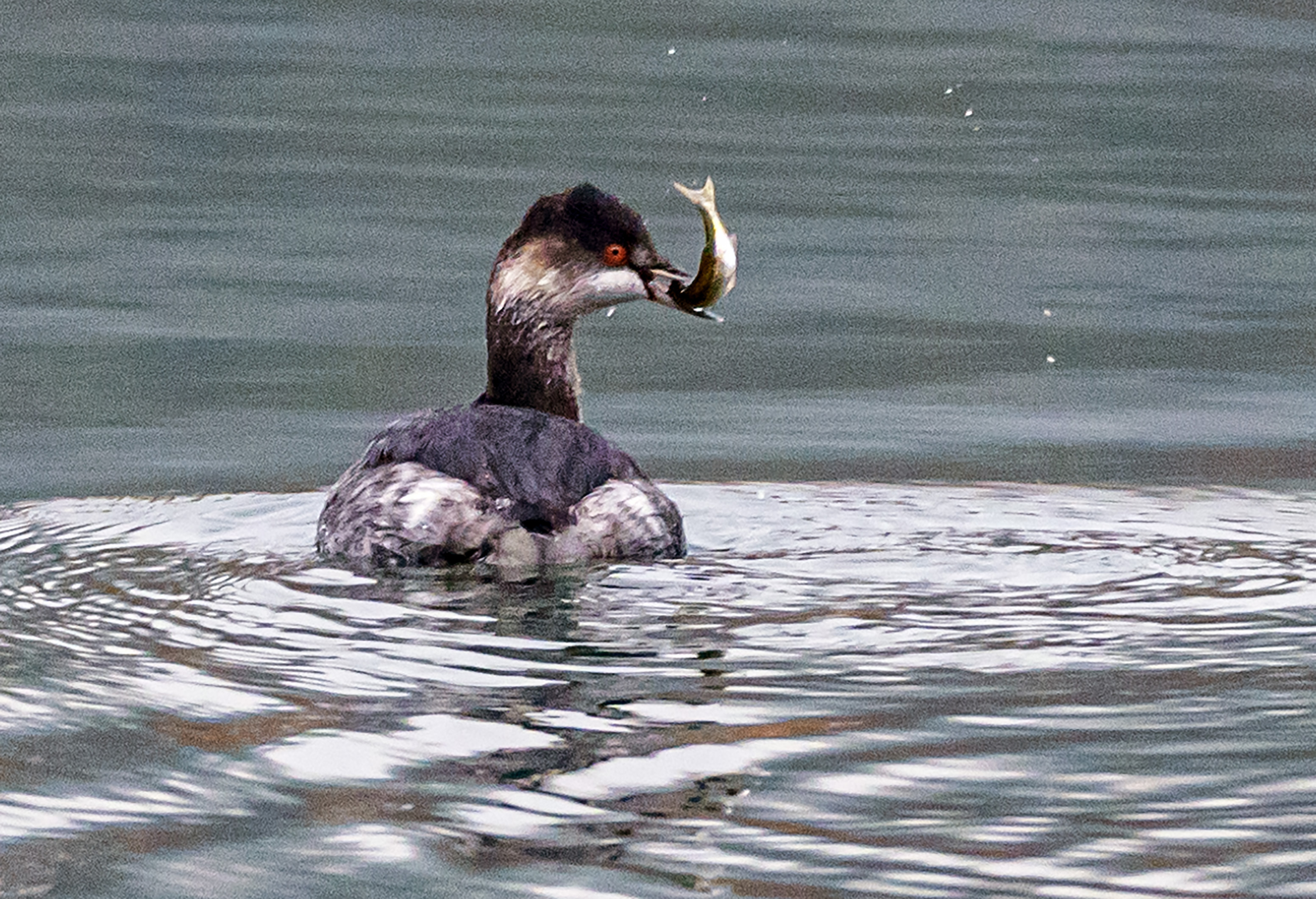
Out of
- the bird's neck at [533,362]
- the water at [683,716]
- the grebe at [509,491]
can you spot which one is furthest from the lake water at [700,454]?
the bird's neck at [533,362]

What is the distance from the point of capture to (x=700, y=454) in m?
10.4

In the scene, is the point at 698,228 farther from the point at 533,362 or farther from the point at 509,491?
the point at 509,491

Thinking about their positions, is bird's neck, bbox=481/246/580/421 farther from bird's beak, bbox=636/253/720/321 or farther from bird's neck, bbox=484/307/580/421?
bird's beak, bbox=636/253/720/321

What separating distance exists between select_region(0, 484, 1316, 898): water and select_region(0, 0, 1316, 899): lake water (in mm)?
18

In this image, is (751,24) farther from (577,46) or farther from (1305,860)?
(1305,860)

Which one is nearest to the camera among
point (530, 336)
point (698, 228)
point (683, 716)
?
point (683, 716)

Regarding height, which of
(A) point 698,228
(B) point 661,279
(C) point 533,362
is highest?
(A) point 698,228

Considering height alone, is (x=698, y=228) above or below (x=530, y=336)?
above

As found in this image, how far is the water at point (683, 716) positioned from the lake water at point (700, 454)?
0.7 inches

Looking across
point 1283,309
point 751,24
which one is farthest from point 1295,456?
point 751,24

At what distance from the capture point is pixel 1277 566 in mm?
7934

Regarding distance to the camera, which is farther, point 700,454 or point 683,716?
point 700,454

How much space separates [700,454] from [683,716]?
4.37 m

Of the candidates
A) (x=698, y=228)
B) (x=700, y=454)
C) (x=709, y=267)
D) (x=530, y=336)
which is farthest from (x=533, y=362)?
(x=698, y=228)
